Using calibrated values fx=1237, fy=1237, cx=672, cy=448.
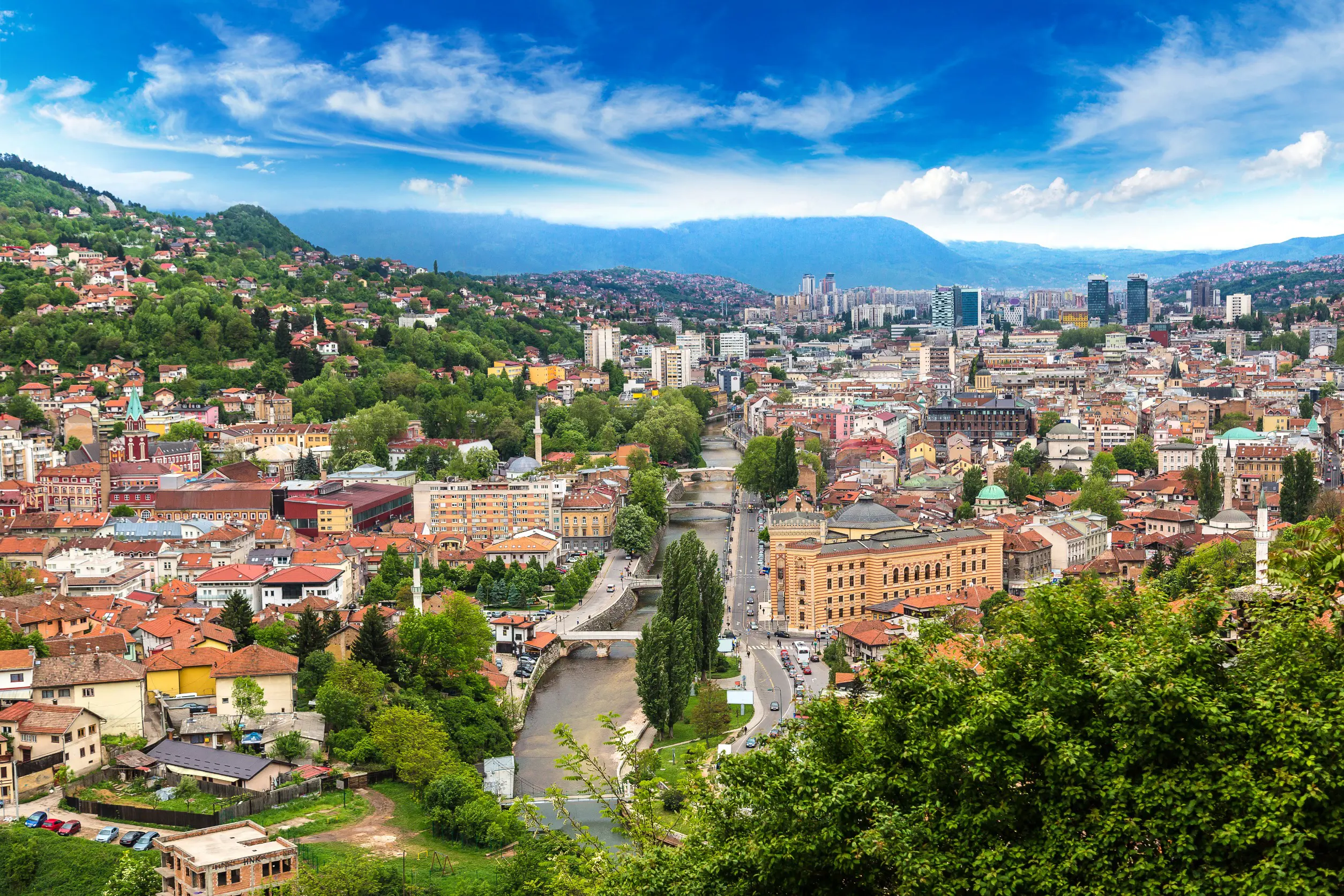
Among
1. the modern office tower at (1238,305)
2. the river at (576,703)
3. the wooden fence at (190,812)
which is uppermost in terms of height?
the modern office tower at (1238,305)

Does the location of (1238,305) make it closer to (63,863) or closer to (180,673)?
(180,673)

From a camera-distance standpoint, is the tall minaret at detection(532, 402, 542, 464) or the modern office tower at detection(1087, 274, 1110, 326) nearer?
the tall minaret at detection(532, 402, 542, 464)

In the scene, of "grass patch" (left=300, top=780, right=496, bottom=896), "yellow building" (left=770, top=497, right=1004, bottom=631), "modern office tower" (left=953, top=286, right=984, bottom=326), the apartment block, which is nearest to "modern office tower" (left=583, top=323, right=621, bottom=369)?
the apartment block

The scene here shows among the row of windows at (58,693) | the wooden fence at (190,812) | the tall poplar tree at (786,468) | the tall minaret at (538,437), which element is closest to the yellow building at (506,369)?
the tall minaret at (538,437)

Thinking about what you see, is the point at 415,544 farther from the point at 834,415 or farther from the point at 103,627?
the point at 834,415

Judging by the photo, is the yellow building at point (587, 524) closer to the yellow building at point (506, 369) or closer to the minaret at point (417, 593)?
the minaret at point (417, 593)

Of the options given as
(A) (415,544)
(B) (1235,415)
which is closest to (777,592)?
(A) (415,544)

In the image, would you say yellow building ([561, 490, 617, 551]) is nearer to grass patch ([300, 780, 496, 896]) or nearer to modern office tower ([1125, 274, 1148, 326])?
grass patch ([300, 780, 496, 896])
